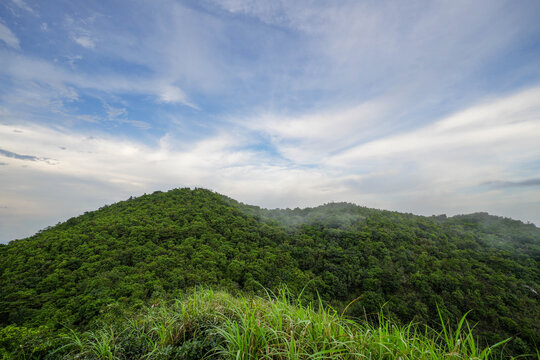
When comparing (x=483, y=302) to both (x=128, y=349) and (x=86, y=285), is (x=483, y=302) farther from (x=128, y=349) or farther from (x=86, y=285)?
(x=86, y=285)

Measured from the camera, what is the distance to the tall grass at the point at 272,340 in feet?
7.16

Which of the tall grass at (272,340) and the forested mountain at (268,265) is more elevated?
the tall grass at (272,340)

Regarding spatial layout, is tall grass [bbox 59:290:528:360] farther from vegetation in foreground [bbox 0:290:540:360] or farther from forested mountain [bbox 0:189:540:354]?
forested mountain [bbox 0:189:540:354]

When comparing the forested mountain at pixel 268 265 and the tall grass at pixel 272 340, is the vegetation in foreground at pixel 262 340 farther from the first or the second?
the forested mountain at pixel 268 265

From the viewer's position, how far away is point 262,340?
2395mm

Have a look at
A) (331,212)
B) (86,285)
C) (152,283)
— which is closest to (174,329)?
(152,283)

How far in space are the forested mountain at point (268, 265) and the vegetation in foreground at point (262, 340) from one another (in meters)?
5.00

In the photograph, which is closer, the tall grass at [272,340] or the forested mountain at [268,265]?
the tall grass at [272,340]

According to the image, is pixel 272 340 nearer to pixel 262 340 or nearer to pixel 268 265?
pixel 262 340

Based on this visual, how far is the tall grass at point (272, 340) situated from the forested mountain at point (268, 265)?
5.26 meters

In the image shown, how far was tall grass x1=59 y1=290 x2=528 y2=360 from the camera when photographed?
2.18 m

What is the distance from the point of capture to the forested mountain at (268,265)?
1003 centimetres

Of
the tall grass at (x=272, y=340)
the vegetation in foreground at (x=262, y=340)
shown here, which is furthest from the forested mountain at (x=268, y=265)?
the tall grass at (x=272, y=340)

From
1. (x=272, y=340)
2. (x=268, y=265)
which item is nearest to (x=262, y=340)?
(x=272, y=340)
